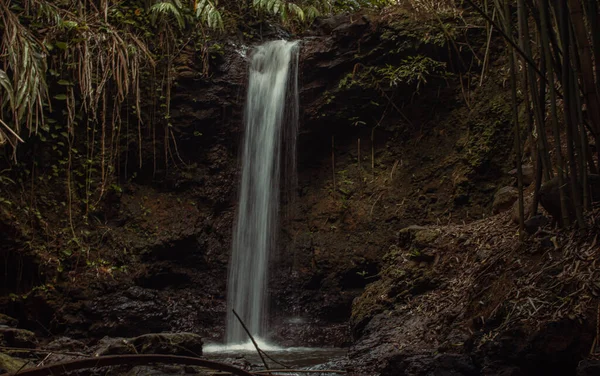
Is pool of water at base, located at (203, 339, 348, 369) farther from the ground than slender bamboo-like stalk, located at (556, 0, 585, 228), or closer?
closer

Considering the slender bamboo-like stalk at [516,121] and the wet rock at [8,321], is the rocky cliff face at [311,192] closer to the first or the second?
the wet rock at [8,321]

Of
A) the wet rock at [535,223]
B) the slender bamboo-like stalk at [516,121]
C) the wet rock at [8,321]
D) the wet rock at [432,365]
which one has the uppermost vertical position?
the slender bamboo-like stalk at [516,121]

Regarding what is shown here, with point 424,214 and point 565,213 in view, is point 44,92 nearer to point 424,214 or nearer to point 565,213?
point 424,214

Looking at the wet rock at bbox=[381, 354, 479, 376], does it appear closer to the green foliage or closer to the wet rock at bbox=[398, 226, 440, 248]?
the wet rock at bbox=[398, 226, 440, 248]

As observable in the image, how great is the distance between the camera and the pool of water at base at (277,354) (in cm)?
459

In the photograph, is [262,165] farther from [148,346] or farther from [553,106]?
[553,106]

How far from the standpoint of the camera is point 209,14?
782 cm

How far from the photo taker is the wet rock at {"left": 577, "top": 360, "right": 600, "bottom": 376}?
2062 mm

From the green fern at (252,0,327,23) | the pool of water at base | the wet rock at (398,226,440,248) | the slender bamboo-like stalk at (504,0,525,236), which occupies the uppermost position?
the green fern at (252,0,327,23)

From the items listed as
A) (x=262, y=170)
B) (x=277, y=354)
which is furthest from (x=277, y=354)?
(x=262, y=170)

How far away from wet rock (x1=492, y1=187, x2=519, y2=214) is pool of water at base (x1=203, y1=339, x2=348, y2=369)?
6.29 ft

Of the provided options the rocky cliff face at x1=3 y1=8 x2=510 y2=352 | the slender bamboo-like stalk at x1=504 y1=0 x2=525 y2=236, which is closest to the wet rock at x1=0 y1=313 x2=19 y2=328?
the rocky cliff face at x1=3 y1=8 x2=510 y2=352

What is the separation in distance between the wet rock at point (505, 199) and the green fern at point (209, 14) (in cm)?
489

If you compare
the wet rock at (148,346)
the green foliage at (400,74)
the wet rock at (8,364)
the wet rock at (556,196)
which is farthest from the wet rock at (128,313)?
the wet rock at (556,196)
